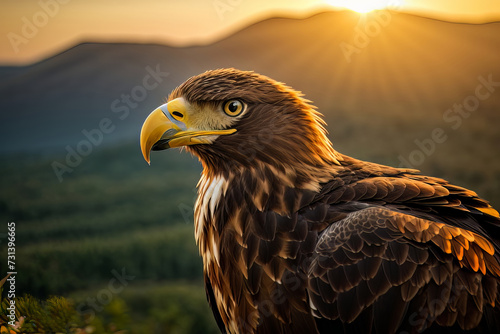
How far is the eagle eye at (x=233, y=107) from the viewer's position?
8.07 feet

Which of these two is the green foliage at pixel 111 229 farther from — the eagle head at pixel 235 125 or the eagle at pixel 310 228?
the eagle head at pixel 235 125

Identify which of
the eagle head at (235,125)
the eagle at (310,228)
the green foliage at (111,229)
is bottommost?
the green foliage at (111,229)

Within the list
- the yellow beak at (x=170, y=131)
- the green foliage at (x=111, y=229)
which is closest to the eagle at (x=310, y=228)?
the yellow beak at (x=170, y=131)

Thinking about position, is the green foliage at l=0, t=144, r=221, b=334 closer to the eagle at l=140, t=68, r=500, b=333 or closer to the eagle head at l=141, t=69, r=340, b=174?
the eagle at l=140, t=68, r=500, b=333

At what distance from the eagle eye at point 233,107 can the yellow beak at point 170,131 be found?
9 cm

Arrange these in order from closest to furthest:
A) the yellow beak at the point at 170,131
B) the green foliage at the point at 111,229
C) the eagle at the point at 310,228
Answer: the eagle at the point at 310,228 < the yellow beak at the point at 170,131 < the green foliage at the point at 111,229

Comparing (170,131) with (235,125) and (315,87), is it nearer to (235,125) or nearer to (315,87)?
(235,125)

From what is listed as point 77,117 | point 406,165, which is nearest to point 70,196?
point 77,117

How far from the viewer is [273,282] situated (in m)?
2.21

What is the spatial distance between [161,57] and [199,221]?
6009 mm

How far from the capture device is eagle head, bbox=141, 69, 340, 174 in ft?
7.98

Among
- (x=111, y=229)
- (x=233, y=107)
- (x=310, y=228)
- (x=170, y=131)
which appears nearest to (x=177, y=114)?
(x=170, y=131)

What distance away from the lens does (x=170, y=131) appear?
2398 millimetres

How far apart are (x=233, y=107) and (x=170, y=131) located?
1.16 feet
